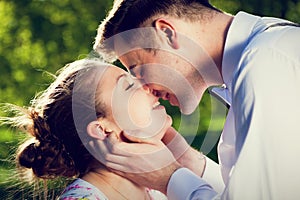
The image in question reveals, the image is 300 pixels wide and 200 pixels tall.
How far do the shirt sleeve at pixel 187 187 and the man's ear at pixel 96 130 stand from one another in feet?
0.66

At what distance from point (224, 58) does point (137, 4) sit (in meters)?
0.21

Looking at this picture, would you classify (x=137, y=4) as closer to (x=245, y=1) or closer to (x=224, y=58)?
(x=224, y=58)

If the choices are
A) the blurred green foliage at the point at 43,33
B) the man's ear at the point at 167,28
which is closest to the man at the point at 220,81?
the man's ear at the point at 167,28

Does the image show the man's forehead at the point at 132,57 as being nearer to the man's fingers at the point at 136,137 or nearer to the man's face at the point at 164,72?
the man's face at the point at 164,72

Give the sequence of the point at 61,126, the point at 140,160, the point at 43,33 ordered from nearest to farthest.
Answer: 1. the point at 140,160
2. the point at 61,126
3. the point at 43,33

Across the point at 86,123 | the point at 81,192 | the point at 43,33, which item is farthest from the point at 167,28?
the point at 43,33

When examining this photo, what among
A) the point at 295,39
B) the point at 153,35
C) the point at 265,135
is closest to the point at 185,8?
the point at 153,35

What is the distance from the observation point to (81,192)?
1.67m

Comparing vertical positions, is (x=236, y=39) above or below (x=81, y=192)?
above

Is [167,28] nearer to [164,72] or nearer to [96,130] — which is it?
[164,72]

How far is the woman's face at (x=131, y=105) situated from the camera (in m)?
1.69

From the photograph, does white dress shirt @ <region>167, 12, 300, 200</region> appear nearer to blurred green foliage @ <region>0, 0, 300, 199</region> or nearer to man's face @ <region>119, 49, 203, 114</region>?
man's face @ <region>119, 49, 203, 114</region>

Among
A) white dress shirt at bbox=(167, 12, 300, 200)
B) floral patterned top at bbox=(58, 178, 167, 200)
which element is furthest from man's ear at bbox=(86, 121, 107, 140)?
white dress shirt at bbox=(167, 12, 300, 200)

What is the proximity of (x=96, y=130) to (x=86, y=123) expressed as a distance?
1.1 inches
